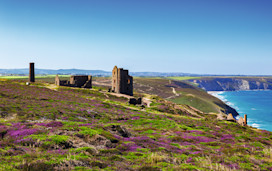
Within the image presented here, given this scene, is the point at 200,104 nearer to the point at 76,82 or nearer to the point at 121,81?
the point at 121,81

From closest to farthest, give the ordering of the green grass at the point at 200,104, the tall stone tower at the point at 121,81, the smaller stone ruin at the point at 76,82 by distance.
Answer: the tall stone tower at the point at 121,81
the smaller stone ruin at the point at 76,82
the green grass at the point at 200,104

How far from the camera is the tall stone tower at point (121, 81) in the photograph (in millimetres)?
82625

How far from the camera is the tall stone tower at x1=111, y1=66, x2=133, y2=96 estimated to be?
271ft

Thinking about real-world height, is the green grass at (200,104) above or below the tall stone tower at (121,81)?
below

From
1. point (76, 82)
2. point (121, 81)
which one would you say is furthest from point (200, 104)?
point (76, 82)

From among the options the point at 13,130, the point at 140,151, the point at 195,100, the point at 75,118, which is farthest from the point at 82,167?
the point at 195,100

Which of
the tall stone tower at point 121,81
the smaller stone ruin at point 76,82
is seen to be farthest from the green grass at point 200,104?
the smaller stone ruin at point 76,82

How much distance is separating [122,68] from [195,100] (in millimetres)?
93139

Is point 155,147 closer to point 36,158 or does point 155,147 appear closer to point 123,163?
point 123,163

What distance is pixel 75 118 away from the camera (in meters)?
32.3

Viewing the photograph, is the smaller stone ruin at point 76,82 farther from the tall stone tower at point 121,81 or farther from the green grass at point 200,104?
the green grass at point 200,104

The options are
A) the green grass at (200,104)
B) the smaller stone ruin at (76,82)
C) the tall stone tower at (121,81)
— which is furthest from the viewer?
the green grass at (200,104)

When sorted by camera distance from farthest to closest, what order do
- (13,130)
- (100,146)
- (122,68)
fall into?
1. (122,68)
2. (13,130)
3. (100,146)

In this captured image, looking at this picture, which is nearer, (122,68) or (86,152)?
(86,152)
